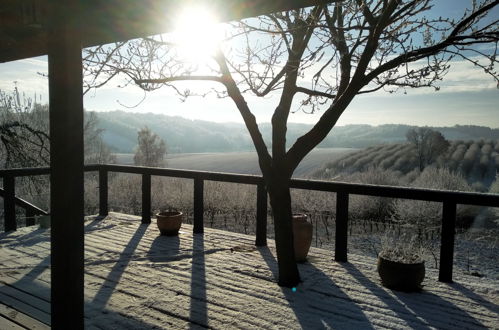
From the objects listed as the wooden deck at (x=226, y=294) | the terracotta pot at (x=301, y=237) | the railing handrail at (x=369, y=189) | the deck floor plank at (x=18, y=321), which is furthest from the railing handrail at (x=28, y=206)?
the terracotta pot at (x=301, y=237)

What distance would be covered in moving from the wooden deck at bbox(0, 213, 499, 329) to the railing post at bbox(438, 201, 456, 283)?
142 mm

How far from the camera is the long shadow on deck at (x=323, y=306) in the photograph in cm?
361

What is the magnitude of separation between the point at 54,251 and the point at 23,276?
265cm

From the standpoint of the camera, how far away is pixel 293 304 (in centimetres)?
402

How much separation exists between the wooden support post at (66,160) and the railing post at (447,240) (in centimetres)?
391

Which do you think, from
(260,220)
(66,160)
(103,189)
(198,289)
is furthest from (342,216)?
(103,189)

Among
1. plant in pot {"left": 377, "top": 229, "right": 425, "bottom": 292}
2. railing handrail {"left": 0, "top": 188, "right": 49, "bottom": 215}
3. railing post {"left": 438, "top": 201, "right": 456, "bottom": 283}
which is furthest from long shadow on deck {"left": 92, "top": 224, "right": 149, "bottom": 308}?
railing post {"left": 438, "top": 201, "right": 456, "bottom": 283}

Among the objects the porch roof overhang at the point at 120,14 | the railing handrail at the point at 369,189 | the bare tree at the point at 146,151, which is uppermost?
the porch roof overhang at the point at 120,14

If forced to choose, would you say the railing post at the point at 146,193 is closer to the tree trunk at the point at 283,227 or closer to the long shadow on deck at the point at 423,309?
the tree trunk at the point at 283,227

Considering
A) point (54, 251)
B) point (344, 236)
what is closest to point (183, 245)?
point (344, 236)

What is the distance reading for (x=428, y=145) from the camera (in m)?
49.1

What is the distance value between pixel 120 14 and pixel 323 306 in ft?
10.4

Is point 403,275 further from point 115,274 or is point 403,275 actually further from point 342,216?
point 115,274

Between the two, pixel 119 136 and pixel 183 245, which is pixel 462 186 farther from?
pixel 119 136
